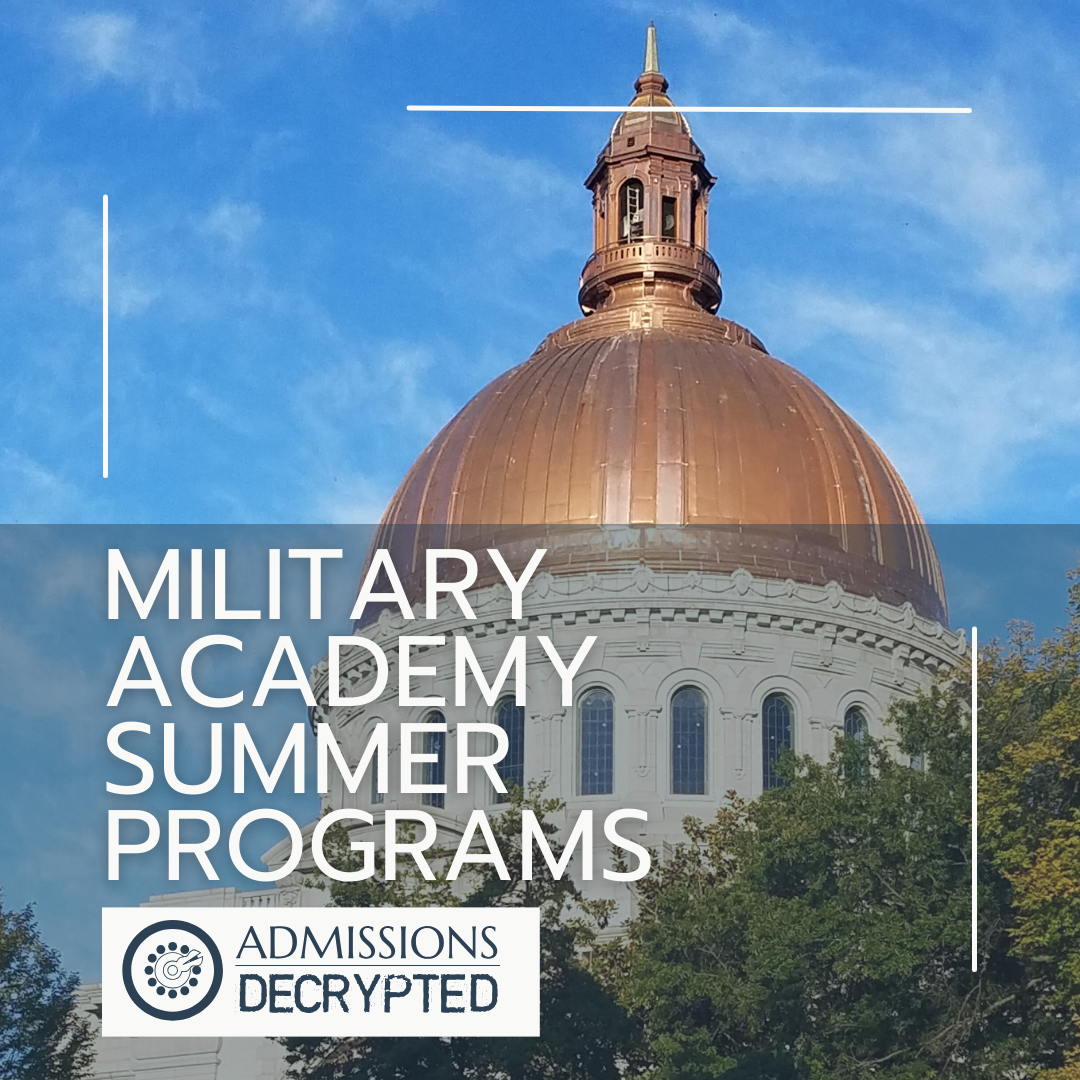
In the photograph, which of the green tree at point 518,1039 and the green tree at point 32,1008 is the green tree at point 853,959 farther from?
the green tree at point 32,1008

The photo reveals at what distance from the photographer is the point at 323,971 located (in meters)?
57.1

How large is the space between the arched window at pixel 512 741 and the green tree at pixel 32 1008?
16066mm

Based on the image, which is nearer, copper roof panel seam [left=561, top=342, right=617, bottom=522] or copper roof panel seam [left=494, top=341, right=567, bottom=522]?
copper roof panel seam [left=561, top=342, right=617, bottom=522]

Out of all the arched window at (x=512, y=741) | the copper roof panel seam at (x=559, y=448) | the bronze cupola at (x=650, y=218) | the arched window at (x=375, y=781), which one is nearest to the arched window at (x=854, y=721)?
the arched window at (x=512, y=741)

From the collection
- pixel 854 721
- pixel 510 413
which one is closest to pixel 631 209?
pixel 510 413

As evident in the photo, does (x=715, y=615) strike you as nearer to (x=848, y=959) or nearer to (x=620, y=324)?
(x=620, y=324)

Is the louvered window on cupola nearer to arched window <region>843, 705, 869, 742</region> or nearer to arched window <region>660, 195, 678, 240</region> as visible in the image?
arched window <region>660, 195, 678, 240</region>

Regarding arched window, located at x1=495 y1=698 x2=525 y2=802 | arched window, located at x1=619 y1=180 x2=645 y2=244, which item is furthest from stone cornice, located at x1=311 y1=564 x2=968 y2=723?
arched window, located at x1=619 y1=180 x2=645 y2=244

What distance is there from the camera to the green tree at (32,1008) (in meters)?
57.2

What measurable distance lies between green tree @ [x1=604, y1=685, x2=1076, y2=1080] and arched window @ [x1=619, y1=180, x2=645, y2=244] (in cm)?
3090

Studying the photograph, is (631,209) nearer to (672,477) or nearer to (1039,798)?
(672,477)

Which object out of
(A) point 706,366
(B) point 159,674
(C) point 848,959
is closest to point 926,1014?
(C) point 848,959

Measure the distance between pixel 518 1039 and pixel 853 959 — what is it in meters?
6.22

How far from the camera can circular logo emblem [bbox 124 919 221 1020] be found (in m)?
57.5
